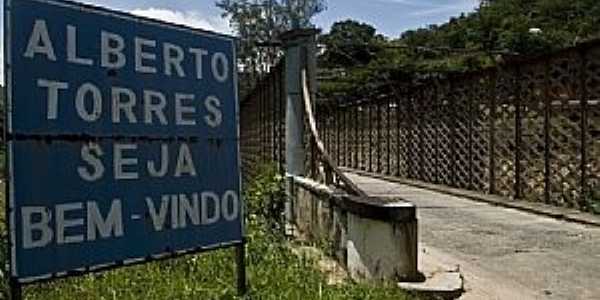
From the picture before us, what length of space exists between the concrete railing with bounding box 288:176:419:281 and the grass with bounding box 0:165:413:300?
0.23 m

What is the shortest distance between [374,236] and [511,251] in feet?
7.38

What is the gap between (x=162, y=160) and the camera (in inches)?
164

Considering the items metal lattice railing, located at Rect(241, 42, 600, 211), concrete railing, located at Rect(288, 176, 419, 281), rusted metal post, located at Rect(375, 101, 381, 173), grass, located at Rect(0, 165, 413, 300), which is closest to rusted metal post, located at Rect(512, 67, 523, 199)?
metal lattice railing, located at Rect(241, 42, 600, 211)

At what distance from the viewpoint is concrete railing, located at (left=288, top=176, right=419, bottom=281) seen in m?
5.18

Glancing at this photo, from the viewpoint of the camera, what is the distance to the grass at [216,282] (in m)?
4.93

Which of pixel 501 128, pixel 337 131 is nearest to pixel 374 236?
pixel 501 128

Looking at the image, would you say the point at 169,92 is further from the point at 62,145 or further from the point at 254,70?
the point at 254,70

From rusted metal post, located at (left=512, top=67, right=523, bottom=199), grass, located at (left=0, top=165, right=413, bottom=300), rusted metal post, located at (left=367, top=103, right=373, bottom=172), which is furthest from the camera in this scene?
rusted metal post, located at (left=367, top=103, right=373, bottom=172)

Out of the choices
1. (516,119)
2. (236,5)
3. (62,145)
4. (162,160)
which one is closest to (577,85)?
(516,119)

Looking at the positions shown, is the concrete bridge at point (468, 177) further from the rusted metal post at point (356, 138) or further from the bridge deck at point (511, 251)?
the rusted metal post at point (356, 138)

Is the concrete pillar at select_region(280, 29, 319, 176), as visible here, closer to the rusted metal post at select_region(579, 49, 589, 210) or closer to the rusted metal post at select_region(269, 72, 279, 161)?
the rusted metal post at select_region(269, 72, 279, 161)

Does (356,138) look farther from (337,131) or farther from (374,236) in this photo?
(374,236)

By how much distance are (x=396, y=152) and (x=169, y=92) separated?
1549 centimetres

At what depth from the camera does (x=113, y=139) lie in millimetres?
3842
